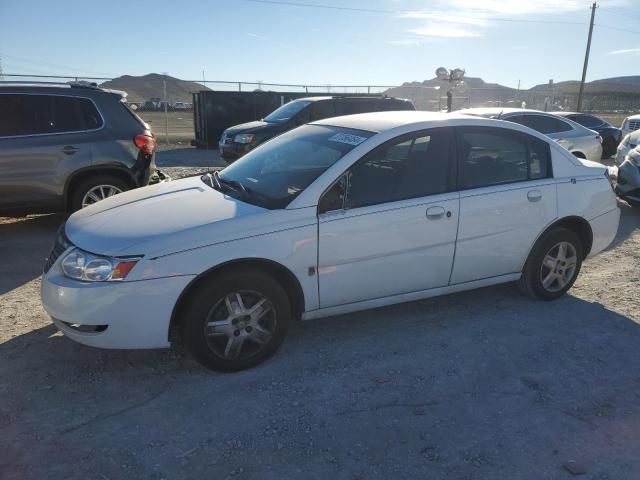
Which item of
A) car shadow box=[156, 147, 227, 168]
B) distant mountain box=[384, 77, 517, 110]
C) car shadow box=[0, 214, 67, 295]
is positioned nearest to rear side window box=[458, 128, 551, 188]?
car shadow box=[0, 214, 67, 295]

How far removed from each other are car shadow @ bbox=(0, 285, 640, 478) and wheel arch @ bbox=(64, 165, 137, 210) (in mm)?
2915

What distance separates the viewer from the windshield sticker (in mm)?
3842

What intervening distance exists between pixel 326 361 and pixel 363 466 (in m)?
1.08

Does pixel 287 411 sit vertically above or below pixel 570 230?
below

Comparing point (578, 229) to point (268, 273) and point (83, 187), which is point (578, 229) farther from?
point (83, 187)

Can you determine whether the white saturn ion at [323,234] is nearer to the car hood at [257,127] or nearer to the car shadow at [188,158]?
the car hood at [257,127]

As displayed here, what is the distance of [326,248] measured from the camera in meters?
3.54

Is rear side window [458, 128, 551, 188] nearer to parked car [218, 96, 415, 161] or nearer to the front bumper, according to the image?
the front bumper

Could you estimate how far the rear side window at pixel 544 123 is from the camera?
10.1m

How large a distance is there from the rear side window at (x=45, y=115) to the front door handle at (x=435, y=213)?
181 inches

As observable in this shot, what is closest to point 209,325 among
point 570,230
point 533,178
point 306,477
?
point 306,477

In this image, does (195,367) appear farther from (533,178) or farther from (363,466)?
(533,178)

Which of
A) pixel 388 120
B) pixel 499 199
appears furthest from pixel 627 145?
pixel 388 120

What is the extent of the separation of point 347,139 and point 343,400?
1866 mm
